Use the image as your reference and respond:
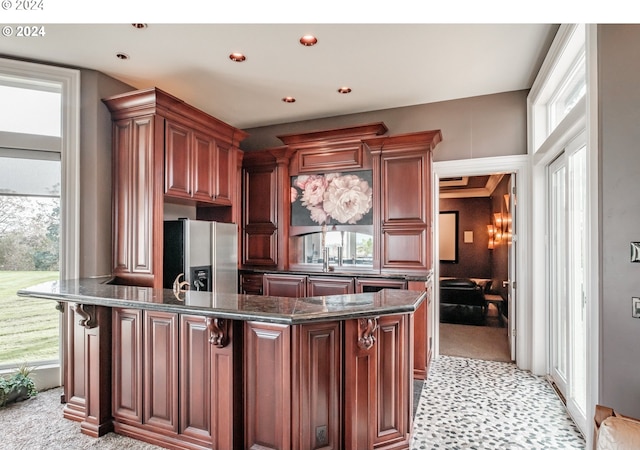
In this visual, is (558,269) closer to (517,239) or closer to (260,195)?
(517,239)

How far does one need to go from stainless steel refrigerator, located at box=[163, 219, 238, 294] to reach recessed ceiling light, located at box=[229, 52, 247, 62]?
1.53 m

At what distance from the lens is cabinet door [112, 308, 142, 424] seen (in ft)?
7.36

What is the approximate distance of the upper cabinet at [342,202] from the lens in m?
3.71

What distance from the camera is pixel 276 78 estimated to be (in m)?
3.37

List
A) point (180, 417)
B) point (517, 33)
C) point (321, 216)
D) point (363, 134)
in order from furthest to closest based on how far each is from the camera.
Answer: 1. point (321, 216)
2. point (363, 134)
3. point (517, 33)
4. point (180, 417)

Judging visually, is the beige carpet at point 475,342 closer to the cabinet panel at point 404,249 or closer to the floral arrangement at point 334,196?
Answer: the cabinet panel at point 404,249

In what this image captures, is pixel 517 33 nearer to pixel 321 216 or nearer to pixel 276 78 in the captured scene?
pixel 276 78

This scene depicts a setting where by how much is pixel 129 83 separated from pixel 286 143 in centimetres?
180

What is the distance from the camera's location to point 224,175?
391 centimetres

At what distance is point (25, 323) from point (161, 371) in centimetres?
199
